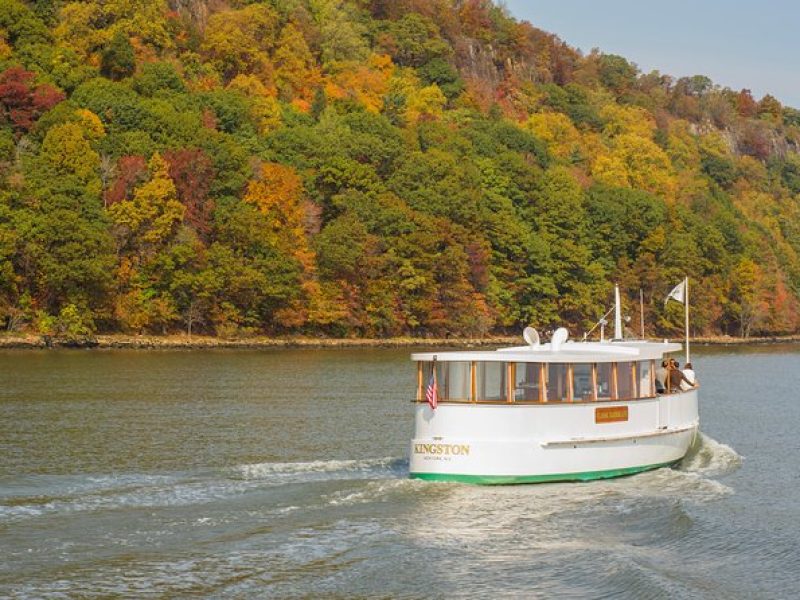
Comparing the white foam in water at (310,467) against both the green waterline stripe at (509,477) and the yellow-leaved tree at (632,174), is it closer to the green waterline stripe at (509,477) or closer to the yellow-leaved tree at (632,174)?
the green waterline stripe at (509,477)

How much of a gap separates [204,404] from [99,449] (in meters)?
14.8

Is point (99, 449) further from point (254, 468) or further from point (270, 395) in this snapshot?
→ point (270, 395)

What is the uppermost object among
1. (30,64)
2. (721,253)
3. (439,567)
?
(30,64)

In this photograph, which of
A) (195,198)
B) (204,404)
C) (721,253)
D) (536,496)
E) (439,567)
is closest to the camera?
(439,567)

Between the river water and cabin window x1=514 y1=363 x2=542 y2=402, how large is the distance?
260cm

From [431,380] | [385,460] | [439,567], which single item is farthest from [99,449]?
[439,567]

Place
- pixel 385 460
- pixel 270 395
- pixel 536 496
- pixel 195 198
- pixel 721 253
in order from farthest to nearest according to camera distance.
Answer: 1. pixel 721 253
2. pixel 195 198
3. pixel 270 395
4. pixel 385 460
5. pixel 536 496

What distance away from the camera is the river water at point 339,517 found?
23.5 metres

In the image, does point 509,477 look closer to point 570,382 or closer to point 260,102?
point 570,382

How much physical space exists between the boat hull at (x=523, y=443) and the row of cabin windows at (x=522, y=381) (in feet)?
1.31

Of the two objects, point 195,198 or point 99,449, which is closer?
point 99,449

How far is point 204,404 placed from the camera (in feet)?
176

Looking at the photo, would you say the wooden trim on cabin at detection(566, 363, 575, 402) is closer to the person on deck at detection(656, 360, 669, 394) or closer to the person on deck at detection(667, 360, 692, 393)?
the person on deck at detection(656, 360, 669, 394)

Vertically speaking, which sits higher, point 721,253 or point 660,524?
point 721,253
